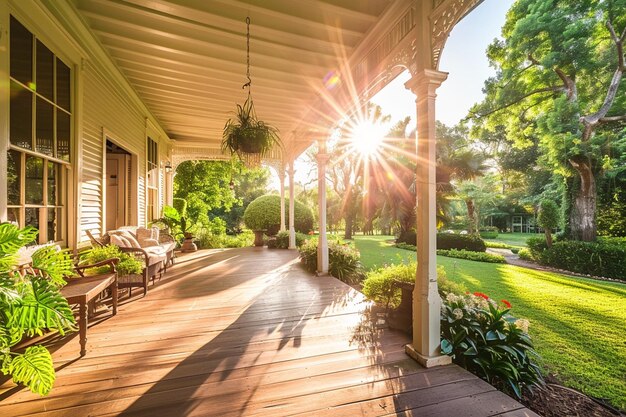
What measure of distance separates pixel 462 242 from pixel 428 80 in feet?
33.9

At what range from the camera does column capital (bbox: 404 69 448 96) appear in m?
2.18

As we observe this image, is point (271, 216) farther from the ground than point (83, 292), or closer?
farther from the ground

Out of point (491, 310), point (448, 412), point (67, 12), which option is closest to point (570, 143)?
point (491, 310)

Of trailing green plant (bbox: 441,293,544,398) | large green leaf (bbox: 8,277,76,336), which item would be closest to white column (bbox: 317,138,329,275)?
trailing green plant (bbox: 441,293,544,398)

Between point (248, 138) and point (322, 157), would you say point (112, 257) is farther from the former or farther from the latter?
point (322, 157)

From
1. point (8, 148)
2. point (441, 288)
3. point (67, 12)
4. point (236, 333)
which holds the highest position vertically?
point (67, 12)

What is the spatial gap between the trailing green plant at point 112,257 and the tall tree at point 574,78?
38.0ft

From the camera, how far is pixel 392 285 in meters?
3.00

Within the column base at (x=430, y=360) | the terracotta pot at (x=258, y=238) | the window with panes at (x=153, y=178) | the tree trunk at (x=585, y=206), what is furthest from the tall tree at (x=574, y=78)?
the window with panes at (x=153, y=178)

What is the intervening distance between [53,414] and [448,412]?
242cm

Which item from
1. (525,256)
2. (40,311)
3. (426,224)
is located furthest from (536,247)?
(40,311)

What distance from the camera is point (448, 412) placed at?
5.25 feet

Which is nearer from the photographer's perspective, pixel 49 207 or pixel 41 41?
pixel 41 41

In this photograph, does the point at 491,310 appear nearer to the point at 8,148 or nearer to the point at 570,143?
the point at 8,148
